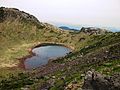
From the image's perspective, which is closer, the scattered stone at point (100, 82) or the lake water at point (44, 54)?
the scattered stone at point (100, 82)

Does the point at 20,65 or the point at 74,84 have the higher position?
the point at 74,84

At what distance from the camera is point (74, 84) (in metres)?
43.1

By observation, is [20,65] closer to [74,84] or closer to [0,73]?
[0,73]

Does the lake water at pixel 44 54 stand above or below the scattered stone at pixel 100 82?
below

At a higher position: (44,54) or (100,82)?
(100,82)

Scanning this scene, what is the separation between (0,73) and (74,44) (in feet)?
234

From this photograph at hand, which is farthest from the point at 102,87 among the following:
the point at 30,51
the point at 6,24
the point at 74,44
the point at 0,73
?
the point at 6,24

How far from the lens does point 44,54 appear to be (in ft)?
495

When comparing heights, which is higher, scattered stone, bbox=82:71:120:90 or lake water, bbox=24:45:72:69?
scattered stone, bbox=82:71:120:90

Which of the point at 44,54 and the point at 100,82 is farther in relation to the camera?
the point at 44,54

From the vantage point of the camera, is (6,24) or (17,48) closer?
(17,48)

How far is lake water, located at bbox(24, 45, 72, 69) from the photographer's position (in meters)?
128

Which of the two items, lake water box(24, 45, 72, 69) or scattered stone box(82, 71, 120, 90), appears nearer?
scattered stone box(82, 71, 120, 90)

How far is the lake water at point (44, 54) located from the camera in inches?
5025
